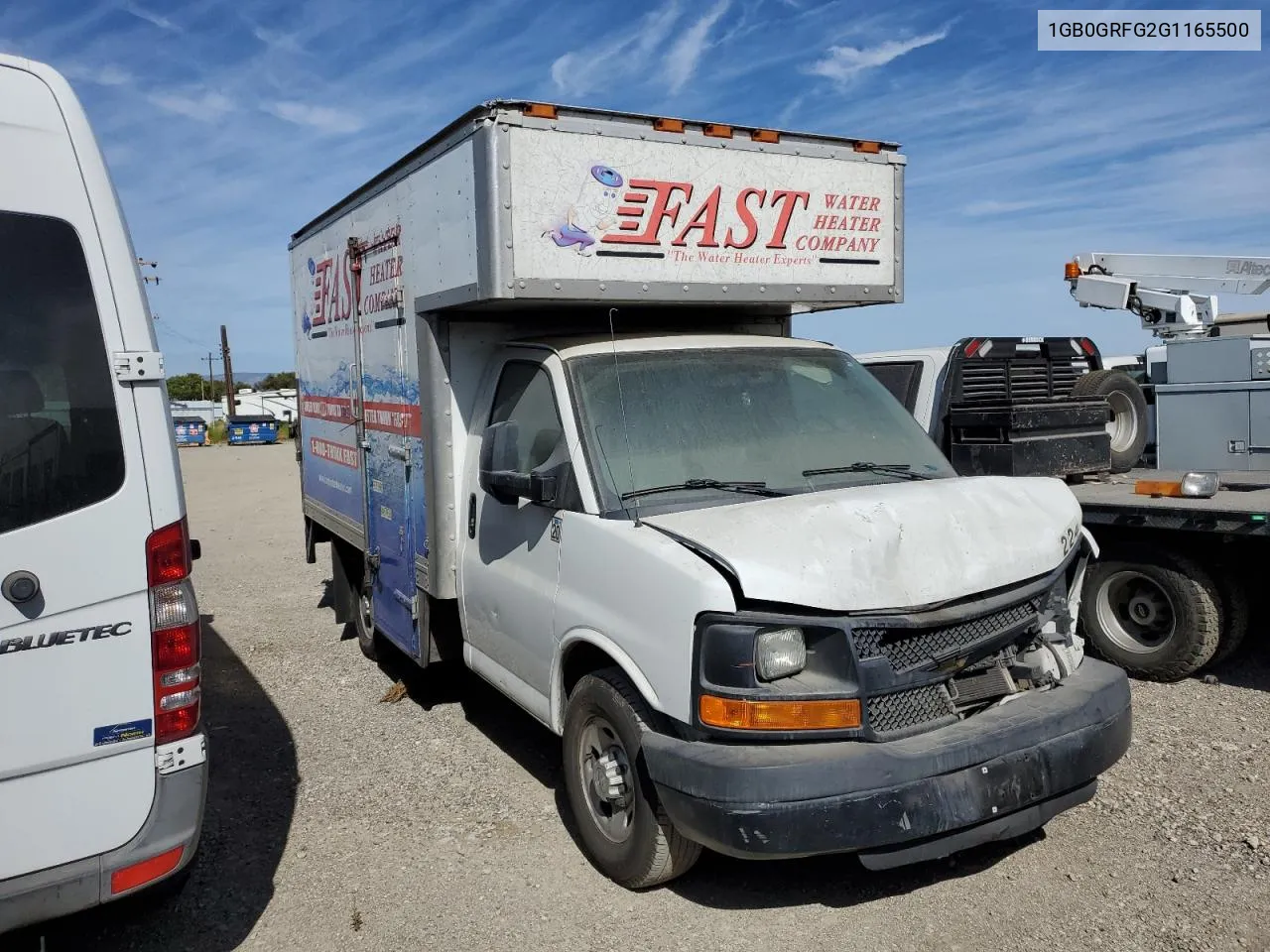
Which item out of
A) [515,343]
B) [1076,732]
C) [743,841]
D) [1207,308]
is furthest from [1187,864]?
[1207,308]

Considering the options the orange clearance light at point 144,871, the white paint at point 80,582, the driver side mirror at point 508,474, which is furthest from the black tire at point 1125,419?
the orange clearance light at point 144,871

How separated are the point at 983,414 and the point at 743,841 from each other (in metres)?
4.35

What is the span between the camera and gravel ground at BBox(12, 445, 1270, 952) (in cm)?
361

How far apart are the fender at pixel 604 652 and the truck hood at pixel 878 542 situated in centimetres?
48

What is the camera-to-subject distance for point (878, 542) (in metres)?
3.42

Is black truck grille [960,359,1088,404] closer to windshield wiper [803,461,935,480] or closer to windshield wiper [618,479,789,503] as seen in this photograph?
windshield wiper [803,461,935,480]

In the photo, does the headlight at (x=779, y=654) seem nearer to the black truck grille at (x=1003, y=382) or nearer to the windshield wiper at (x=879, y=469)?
the windshield wiper at (x=879, y=469)

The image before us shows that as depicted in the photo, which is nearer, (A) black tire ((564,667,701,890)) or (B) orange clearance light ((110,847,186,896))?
(B) orange clearance light ((110,847,186,896))

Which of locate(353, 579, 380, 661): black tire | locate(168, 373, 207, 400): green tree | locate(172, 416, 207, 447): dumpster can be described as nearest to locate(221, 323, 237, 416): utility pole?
locate(172, 416, 207, 447): dumpster

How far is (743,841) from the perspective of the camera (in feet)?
10.4

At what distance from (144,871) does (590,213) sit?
3020 mm

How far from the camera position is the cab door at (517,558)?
4.30 metres

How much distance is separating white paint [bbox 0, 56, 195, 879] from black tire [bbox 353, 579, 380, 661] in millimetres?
3665

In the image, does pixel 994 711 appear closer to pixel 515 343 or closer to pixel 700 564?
pixel 700 564
